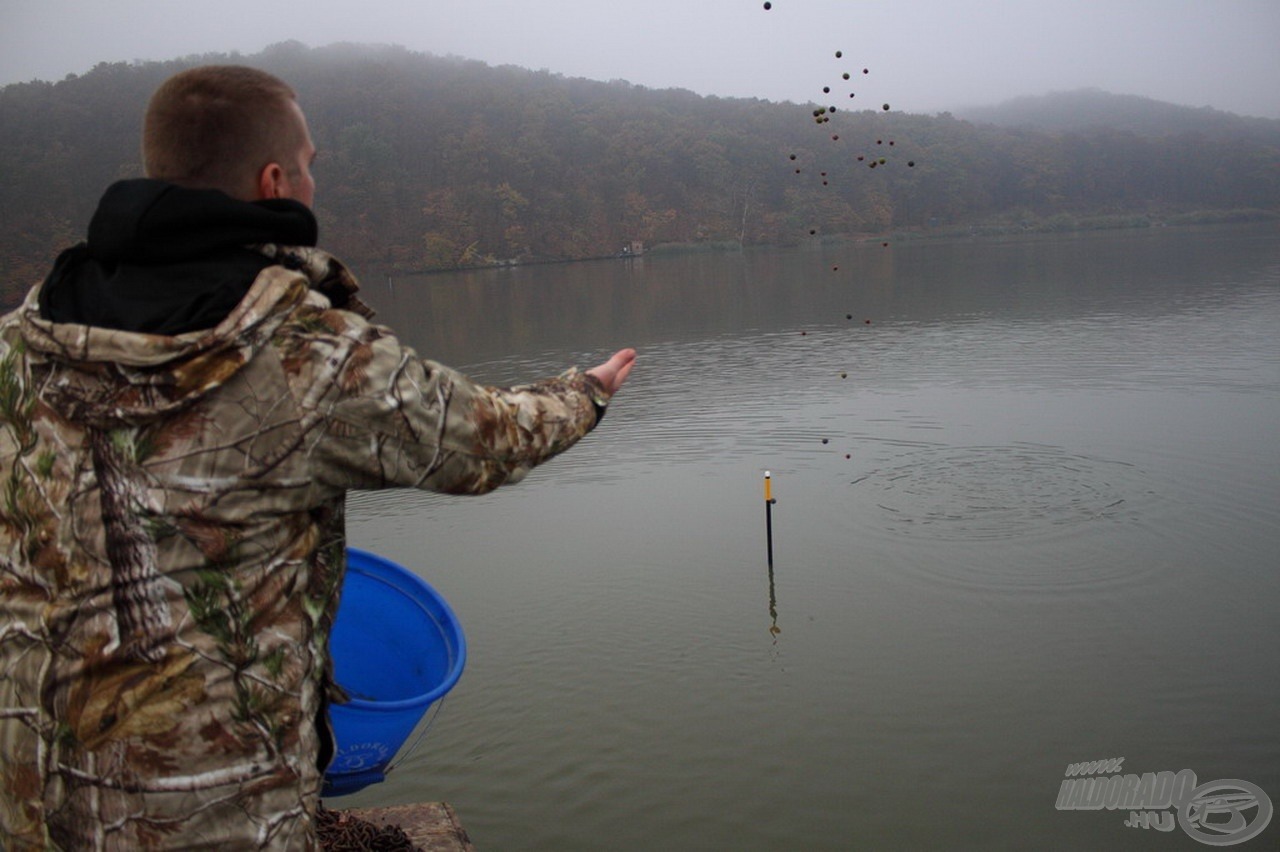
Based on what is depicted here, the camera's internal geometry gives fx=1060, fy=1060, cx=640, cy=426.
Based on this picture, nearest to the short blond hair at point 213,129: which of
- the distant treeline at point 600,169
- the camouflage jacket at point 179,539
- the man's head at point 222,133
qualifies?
the man's head at point 222,133

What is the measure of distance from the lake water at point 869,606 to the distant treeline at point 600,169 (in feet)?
222

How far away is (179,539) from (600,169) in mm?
103241

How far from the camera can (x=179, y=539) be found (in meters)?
1.58

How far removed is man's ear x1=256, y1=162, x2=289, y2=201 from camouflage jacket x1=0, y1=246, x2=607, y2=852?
0.12m

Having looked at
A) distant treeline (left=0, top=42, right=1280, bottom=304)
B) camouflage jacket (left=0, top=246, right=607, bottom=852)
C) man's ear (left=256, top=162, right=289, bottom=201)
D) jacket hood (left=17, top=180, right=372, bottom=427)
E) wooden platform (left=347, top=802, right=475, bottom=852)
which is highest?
distant treeline (left=0, top=42, right=1280, bottom=304)

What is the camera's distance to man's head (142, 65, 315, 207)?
169 centimetres

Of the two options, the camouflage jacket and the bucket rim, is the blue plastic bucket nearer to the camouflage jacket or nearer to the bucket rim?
the bucket rim

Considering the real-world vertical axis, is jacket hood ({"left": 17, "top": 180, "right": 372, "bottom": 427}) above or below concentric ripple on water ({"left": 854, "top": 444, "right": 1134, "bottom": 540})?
above

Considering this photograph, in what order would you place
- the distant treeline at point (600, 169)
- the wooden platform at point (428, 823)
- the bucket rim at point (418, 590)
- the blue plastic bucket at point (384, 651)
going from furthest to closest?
the distant treeline at point (600, 169) < the wooden platform at point (428, 823) < the bucket rim at point (418, 590) < the blue plastic bucket at point (384, 651)

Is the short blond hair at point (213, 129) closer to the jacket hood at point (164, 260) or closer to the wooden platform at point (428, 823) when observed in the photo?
the jacket hood at point (164, 260)

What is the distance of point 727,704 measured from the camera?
705 cm

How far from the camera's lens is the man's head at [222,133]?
1691 millimetres

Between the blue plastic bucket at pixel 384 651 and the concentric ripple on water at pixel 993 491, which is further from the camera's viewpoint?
the concentric ripple on water at pixel 993 491

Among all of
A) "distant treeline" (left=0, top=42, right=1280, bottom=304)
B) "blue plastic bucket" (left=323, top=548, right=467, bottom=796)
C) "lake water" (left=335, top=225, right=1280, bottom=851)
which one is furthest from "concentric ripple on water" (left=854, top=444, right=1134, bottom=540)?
"distant treeline" (left=0, top=42, right=1280, bottom=304)
